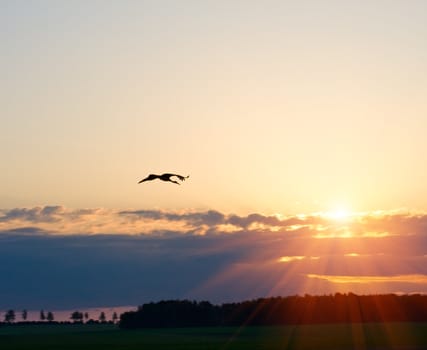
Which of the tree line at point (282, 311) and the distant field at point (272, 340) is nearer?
the distant field at point (272, 340)

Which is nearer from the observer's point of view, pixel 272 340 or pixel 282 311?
pixel 272 340

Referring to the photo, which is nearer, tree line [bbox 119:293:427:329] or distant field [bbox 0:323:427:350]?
distant field [bbox 0:323:427:350]

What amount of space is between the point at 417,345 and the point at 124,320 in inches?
2950

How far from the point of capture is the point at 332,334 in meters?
108

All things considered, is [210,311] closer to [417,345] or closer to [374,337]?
[374,337]

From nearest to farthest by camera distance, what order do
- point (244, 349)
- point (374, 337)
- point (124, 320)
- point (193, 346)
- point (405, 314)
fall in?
point (244, 349) < point (193, 346) < point (374, 337) < point (405, 314) < point (124, 320)

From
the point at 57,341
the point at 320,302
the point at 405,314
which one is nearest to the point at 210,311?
the point at 320,302

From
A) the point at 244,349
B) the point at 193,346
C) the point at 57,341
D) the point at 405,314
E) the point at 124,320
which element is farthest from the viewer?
the point at 124,320

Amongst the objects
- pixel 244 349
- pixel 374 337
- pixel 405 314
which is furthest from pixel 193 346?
pixel 405 314

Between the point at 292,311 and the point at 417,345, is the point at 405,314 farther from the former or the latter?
the point at 417,345

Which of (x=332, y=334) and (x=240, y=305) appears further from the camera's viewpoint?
(x=240, y=305)

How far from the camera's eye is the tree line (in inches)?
5684

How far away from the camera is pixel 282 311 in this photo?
495 ft

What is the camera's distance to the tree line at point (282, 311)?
144m
